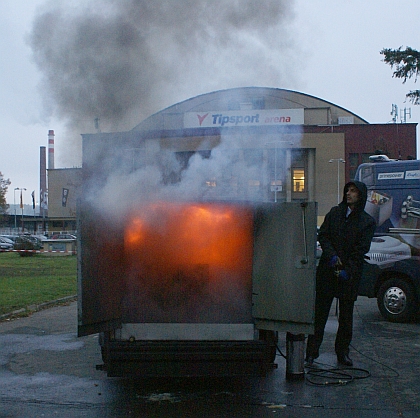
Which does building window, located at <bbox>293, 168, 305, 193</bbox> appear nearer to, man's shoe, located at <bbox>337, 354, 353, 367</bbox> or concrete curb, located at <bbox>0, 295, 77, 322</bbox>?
man's shoe, located at <bbox>337, 354, 353, 367</bbox>

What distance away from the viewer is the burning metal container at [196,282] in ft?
15.8

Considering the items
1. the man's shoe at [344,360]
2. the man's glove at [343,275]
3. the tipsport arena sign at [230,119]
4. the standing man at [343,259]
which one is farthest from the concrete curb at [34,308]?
the man's glove at [343,275]

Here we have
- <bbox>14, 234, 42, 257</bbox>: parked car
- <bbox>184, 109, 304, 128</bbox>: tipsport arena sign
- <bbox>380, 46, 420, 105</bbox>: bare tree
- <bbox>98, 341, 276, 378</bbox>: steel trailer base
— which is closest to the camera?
<bbox>98, 341, 276, 378</bbox>: steel trailer base

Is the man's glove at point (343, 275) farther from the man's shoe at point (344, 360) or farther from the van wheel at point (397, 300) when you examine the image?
the van wheel at point (397, 300)

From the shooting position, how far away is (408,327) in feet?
Result: 28.2

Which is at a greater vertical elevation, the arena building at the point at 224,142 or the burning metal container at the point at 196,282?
the arena building at the point at 224,142

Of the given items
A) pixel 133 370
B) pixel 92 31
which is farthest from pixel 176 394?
pixel 92 31

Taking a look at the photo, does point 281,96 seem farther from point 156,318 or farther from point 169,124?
point 156,318

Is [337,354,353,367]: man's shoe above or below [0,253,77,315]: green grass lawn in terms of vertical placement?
above

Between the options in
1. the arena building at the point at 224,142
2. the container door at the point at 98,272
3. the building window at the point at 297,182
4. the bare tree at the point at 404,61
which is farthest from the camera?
the bare tree at the point at 404,61

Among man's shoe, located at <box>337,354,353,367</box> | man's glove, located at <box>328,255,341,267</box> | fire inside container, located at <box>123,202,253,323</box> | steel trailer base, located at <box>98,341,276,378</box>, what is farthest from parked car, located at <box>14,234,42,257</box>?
steel trailer base, located at <box>98,341,276,378</box>

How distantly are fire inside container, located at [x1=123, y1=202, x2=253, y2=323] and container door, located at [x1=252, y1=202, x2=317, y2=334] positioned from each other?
0.13 metres

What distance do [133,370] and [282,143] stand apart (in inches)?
161

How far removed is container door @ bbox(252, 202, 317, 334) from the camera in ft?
16.0
